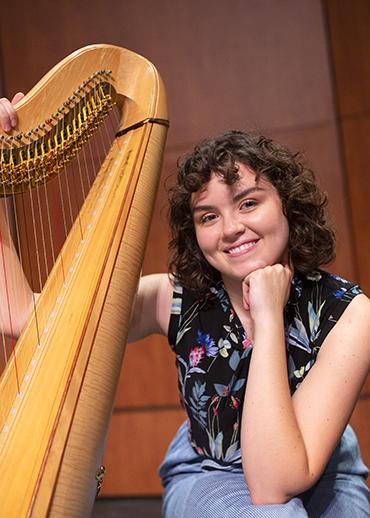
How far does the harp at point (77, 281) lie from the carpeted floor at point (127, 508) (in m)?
1.59

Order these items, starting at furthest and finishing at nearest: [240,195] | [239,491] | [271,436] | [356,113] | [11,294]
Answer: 1. [356,113]
2. [11,294]
3. [240,195]
4. [239,491]
5. [271,436]

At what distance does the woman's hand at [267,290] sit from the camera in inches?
54.6

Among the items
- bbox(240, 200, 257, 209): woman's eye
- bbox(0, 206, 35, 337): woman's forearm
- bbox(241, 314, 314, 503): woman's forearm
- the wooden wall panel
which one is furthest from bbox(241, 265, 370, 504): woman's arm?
the wooden wall panel

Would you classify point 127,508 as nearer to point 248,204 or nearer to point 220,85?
point 220,85

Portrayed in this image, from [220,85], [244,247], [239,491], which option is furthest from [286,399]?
[220,85]

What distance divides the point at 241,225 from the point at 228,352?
26 cm

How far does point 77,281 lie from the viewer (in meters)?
1.49

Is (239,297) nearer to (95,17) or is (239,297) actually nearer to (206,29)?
(206,29)

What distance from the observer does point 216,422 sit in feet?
4.99

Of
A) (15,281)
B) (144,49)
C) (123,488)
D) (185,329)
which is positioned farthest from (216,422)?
(144,49)

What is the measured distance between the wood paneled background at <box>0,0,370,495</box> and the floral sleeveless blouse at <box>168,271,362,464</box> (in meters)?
1.45

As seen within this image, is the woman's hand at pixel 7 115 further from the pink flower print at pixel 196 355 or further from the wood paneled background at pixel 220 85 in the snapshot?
the wood paneled background at pixel 220 85

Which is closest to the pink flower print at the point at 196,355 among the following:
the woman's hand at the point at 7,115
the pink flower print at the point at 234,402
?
the pink flower print at the point at 234,402

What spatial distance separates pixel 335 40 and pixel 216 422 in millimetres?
1877
